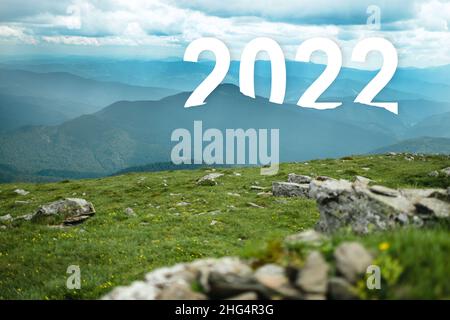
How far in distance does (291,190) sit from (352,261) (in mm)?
25743

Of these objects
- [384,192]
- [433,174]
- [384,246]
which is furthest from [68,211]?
[433,174]

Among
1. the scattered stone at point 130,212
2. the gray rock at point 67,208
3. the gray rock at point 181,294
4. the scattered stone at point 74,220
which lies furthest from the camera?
the scattered stone at point 130,212

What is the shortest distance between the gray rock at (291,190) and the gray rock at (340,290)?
1005 inches

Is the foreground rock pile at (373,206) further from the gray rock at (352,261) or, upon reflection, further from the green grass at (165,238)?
the gray rock at (352,261)

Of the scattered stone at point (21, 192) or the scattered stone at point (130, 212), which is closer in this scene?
the scattered stone at point (130, 212)

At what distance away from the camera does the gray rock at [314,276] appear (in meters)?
7.41

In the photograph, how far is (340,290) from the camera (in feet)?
24.1

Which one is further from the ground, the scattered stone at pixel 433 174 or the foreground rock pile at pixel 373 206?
the foreground rock pile at pixel 373 206

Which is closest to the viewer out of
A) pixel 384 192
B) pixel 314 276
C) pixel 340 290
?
pixel 340 290

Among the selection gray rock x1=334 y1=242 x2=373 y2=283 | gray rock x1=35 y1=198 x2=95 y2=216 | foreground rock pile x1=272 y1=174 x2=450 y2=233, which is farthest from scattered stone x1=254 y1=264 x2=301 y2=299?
gray rock x1=35 y1=198 x2=95 y2=216

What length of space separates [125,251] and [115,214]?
31.3 feet

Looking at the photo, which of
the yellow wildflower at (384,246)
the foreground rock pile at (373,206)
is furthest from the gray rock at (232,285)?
the foreground rock pile at (373,206)

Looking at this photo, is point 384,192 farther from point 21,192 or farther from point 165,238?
point 21,192

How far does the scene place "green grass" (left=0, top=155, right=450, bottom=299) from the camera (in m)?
7.98
